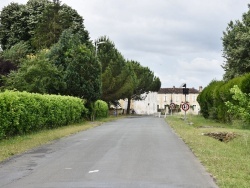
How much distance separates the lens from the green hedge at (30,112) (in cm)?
2038

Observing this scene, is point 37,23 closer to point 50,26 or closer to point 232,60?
point 50,26

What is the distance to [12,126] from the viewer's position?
70.2 feet

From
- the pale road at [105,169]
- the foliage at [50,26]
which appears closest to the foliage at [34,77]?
the foliage at [50,26]

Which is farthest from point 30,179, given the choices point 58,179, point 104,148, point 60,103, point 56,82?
point 56,82

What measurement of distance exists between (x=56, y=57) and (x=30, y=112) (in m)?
21.5

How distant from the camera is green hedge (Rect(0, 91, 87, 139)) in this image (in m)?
20.4

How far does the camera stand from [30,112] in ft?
79.2

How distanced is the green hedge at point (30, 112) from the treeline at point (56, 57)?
689cm

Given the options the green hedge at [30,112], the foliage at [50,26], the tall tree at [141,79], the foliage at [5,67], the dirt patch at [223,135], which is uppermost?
the foliage at [50,26]

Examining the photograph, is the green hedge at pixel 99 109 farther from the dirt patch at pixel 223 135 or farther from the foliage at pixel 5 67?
the dirt patch at pixel 223 135

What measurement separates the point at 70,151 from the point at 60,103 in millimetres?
16068

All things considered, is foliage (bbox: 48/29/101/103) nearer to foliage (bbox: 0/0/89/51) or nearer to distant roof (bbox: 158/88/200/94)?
foliage (bbox: 0/0/89/51)

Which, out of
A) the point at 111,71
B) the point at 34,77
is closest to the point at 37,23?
the point at 111,71

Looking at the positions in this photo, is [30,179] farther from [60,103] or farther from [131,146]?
[60,103]
